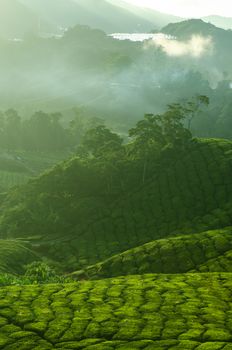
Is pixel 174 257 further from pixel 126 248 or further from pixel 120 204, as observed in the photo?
pixel 120 204

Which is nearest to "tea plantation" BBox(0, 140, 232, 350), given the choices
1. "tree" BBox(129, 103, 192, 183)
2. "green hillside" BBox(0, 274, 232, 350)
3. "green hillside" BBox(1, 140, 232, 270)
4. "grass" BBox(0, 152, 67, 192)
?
"green hillside" BBox(0, 274, 232, 350)

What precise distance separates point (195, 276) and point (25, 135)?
457 ft

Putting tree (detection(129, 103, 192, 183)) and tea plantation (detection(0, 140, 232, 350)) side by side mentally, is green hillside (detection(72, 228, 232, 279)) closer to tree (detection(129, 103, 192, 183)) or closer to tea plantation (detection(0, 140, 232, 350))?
tea plantation (detection(0, 140, 232, 350))

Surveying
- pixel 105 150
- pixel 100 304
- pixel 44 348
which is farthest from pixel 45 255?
pixel 44 348

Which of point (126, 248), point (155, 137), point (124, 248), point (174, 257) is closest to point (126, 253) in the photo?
point (174, 257)

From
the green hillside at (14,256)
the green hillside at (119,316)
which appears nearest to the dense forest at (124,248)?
the green hillside at (119,316)

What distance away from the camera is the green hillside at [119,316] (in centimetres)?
3716

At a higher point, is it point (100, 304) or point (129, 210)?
point (129, 210)

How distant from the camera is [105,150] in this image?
113188 mm

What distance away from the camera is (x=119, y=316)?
137 feet

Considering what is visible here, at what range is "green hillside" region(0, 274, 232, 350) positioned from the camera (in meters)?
37.2

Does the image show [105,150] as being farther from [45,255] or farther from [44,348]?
[44,348]

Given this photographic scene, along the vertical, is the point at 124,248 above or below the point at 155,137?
below

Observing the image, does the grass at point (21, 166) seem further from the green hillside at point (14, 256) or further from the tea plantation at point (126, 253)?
the green hillside at point (14, 256)
